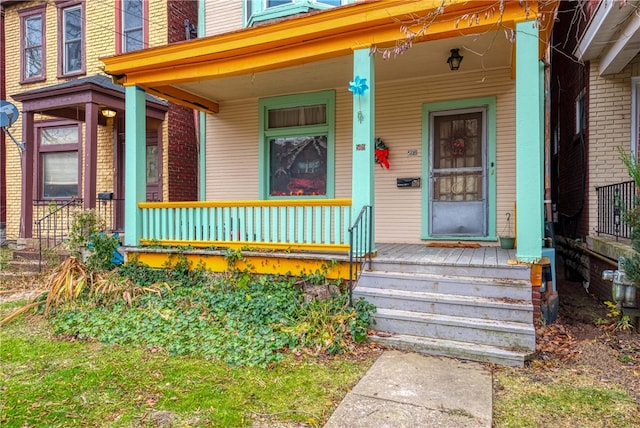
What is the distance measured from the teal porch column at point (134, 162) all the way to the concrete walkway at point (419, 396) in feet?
14.0

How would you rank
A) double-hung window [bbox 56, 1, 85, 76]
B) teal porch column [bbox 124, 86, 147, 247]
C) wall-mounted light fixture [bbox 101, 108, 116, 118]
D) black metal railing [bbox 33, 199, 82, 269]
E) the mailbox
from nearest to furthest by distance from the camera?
teal porch column [bbox 124, 86, 147, 247] → the mailbox → wall-mounted light fixture [bbox 101, 108, 116, 118] → black metal railing [bbox 33, 199, 82, 269] → double-hung window [bbox 56, 1, 85, 76]

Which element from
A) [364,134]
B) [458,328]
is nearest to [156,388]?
[458,328]

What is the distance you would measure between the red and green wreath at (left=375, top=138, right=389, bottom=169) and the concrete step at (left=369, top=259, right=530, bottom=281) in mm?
2313

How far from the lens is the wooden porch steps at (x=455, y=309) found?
3412mm

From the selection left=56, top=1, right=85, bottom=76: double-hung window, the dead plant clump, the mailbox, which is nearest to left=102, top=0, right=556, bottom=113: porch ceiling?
the mailbox

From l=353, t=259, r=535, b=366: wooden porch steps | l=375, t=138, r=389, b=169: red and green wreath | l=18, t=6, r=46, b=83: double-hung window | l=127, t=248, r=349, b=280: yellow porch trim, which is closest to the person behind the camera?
l=353, t=259, r=535, b=366: wooden porch steps

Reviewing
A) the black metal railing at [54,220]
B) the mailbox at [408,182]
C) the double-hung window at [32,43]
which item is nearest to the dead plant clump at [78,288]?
the black metal railing at [54,220]

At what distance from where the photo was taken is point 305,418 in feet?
8.30

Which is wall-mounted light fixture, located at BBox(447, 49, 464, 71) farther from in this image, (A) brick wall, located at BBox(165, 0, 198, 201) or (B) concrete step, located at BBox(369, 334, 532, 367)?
(A) brick wall, located at BBox(165, 0, 198, 201)

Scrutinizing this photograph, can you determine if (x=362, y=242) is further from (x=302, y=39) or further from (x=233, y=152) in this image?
(x=233, y=152)

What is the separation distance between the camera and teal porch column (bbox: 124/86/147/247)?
→ 5.79 m

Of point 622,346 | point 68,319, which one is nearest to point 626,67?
point 622,346

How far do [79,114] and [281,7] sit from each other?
4966mm

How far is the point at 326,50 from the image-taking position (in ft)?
15.6
